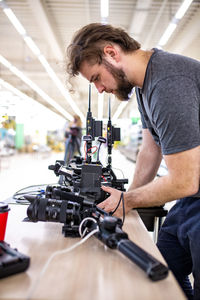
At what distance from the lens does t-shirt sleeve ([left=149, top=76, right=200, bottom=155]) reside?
0.80 metres

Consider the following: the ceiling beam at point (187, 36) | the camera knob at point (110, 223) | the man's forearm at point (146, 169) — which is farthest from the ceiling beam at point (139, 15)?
the camera knob at point (110, 223)

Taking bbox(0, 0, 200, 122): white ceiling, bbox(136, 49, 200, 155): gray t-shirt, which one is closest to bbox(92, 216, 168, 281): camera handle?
bbox(136, 49, 200, 155): gray t-shirt

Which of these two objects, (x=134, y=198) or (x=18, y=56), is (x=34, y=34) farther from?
(x=134, y=198)

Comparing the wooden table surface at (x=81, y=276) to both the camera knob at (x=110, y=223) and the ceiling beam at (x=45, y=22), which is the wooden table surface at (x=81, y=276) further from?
the ceiling beam at (x=45, y=22)

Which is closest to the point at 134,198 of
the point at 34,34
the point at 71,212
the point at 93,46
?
the point at 71,212

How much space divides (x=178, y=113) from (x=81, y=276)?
0.57m

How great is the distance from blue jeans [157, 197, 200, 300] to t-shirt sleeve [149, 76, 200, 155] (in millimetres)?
387

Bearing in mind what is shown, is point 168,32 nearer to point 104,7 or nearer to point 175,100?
point 104,7

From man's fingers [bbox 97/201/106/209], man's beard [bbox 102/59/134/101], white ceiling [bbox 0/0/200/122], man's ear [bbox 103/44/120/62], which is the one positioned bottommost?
man's fingers [bbox 97/201/106/209]

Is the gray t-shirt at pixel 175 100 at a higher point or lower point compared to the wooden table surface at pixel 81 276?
higher

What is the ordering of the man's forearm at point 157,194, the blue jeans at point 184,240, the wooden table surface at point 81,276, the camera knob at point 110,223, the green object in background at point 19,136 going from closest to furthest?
the wooden table surface at point 81,276 → the camera knob at point 110,223 → the man's forearm at point 157,194 → the blue jeans at point 184,240 → the green object in background at point 19,136

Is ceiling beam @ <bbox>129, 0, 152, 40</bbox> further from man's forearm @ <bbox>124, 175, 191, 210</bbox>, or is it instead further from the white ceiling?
man's forearm @ <bbox>124, 175, 191, 210</bbox>

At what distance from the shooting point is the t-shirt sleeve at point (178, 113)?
0.80 meters

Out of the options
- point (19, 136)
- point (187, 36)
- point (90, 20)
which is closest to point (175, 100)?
point (90, 20)
